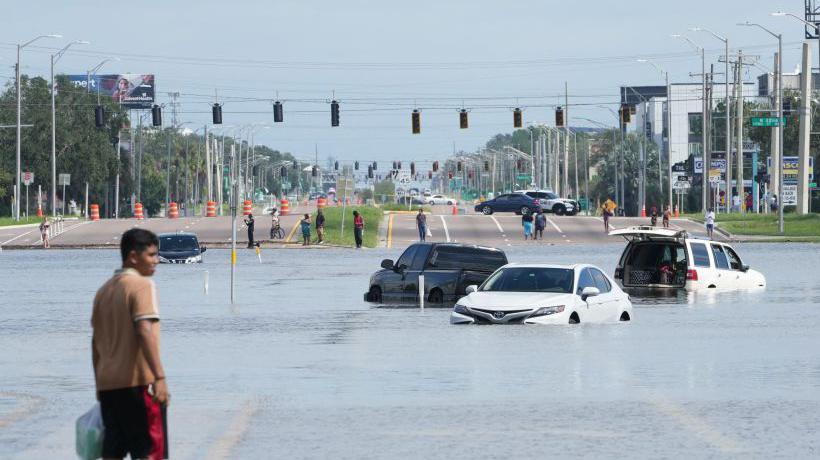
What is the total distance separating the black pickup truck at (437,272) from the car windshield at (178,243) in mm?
27357

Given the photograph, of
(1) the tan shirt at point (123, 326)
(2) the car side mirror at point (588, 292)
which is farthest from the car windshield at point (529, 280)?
(1) the tan shirt at point (123, 326)

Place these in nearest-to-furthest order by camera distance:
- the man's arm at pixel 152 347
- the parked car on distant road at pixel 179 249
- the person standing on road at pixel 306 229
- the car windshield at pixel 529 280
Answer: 1. the man's arm at pixel 152 347
2. the car windshield at pixel 529 280
3. the parked car on distant road at pixel 179 249
4. the person standing on road at pixel 306 229

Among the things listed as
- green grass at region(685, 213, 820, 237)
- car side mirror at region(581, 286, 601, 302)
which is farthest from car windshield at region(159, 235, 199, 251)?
car side mirror at region(581, 286, 601, 302)

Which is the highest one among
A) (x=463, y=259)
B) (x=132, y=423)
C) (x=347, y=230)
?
(x=132, y=423)

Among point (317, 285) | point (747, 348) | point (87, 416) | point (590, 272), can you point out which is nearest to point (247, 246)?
point (317, 285)

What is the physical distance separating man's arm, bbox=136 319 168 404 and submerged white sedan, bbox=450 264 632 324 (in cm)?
1670

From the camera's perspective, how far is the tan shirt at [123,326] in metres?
9.35

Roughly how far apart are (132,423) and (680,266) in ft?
91.2

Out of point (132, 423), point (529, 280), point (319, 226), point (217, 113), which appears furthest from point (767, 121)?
point (132, 423)

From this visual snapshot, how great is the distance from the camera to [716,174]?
10600cm

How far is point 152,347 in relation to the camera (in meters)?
9.30

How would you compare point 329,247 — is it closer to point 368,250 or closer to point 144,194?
point 368,250

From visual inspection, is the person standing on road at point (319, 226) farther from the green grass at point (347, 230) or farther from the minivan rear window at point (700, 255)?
the minivan rear window at point (700, 255)

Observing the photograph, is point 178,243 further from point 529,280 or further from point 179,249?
point 529,280
